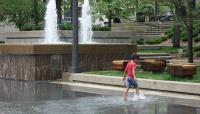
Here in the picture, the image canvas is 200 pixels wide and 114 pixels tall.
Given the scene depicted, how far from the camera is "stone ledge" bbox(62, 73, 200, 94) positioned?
17.4 metres

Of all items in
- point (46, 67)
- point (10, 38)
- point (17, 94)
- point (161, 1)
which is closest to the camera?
point (17, 94)

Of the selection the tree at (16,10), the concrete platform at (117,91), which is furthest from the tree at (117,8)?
the tree at (16,10)

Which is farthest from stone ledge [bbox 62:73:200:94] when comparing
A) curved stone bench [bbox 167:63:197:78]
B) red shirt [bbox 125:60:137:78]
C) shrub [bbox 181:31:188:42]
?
shrub [bbox 181:31:188:42]

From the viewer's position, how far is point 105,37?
33062 mm

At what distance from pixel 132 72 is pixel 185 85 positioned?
7.10ft

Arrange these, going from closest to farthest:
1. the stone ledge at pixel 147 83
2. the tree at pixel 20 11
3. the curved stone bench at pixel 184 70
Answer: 1. the stone ledge at pixel 147 83
2. the curved stone bench at pixel 184 70
3. the tree at pixel 20 11

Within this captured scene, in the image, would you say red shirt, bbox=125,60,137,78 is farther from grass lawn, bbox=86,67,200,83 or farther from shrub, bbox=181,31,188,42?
shrub, bbox=181,31,188,42

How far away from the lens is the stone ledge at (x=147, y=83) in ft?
57.0

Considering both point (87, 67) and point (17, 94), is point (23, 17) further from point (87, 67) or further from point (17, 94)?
point (17, 94)

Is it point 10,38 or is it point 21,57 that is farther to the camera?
point 10,38

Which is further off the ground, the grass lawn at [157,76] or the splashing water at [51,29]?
the splashing water at [51,29]

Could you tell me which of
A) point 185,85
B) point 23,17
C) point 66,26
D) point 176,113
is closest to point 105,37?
point 66,26

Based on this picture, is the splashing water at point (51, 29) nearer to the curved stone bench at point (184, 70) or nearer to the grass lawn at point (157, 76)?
the grass lawn at point (157, 76)

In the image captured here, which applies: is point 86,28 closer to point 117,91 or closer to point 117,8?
point 117,8
